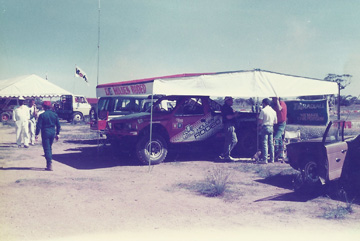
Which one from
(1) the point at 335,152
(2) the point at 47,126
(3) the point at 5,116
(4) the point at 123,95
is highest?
(4) the point at 123,95

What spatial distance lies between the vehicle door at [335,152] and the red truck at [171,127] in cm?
427

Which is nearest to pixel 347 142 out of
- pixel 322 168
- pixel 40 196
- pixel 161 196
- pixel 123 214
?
pixel 322 168

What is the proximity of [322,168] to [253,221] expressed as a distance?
166cm

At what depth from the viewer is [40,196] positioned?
6.36 metres

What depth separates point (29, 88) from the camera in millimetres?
17734

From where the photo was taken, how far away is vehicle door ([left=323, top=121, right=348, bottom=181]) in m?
5.68

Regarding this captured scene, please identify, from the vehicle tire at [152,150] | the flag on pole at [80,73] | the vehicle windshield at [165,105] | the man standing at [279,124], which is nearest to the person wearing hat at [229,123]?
the man standing at [279,124]

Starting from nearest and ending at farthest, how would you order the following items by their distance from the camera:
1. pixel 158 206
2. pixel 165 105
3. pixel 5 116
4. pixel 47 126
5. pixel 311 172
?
pixel 158 206
pixel 311 172
pixel 47 126
pixel 165 105
pixel 5 116

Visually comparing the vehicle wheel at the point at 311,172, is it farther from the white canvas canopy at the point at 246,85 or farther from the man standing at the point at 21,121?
the man standing at the point at 21,121

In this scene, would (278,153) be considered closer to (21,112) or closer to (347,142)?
(347,142)

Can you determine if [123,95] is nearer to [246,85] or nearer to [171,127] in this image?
[171,127]

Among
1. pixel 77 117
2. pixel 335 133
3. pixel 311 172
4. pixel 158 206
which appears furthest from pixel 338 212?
pixel 77 117

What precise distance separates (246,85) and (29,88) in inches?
482

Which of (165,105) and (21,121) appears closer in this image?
(165,105)
